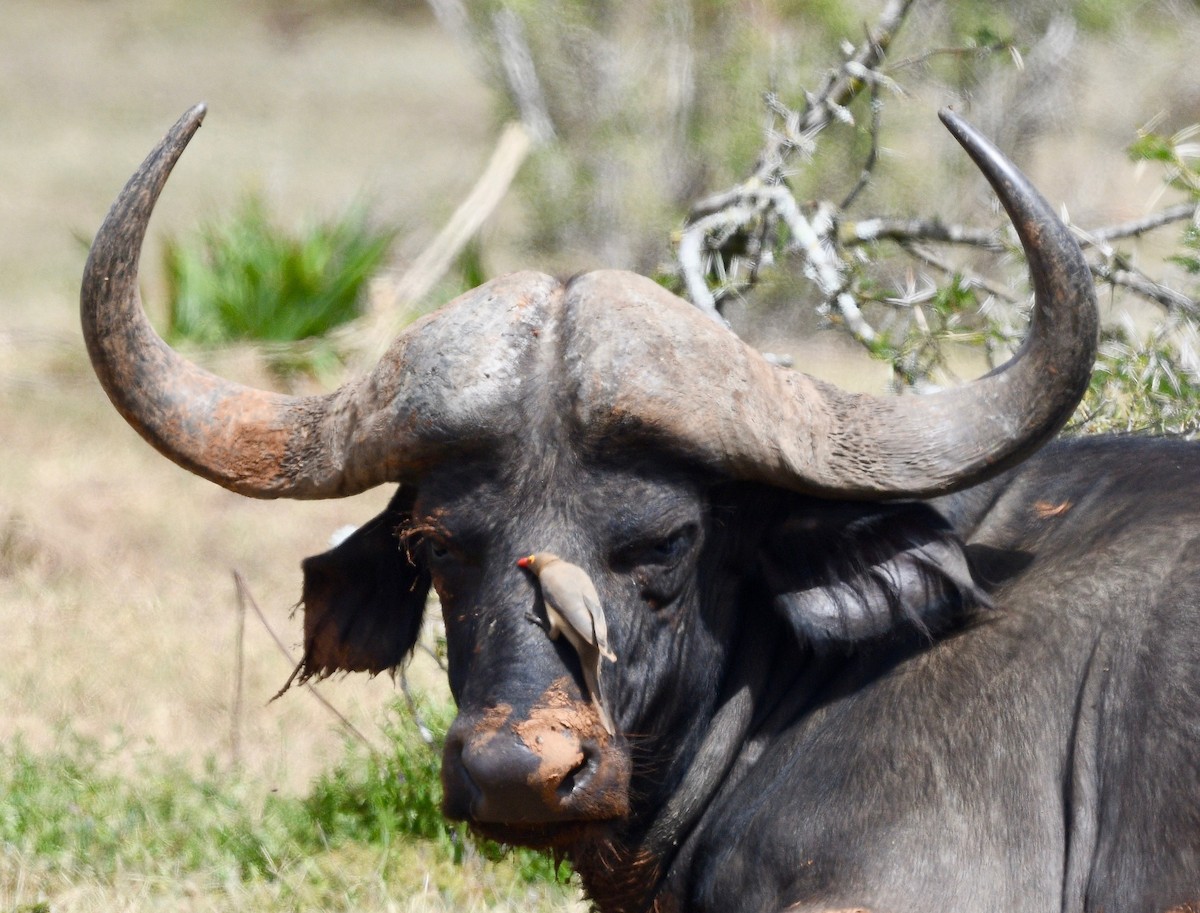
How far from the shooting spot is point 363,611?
4.43 meters

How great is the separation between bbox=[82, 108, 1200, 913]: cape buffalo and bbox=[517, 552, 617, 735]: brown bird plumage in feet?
0.06

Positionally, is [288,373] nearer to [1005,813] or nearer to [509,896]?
[509,896]

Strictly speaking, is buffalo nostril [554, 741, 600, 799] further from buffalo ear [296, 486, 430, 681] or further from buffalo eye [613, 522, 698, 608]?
buffalo ear [296, 486, 430, 681]

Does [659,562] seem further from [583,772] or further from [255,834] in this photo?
[255,834]

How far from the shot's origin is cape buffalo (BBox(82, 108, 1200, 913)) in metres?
3.34

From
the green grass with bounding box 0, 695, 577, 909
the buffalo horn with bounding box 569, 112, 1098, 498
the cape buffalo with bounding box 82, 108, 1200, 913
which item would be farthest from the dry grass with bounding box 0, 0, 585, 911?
the buffalo horn with bounding box 569, 112, 1098, 498

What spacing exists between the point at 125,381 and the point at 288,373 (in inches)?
319

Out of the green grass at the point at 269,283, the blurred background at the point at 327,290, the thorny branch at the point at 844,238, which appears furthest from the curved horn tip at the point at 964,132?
the green grass at the point at 269,283

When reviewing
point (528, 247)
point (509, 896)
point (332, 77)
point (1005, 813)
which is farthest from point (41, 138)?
point (1005, 813)

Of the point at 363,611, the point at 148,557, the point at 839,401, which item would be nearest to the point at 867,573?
the point at 839,401

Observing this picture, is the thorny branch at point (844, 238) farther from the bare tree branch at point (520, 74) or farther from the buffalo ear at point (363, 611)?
the bare tree branch at point (520, 74)

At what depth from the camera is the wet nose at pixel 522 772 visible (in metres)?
3.26

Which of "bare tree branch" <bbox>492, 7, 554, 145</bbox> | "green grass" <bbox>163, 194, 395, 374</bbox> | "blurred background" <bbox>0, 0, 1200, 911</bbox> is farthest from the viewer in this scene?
"bare tree branch" <bbox>492, 7, 554, 145</bbox>

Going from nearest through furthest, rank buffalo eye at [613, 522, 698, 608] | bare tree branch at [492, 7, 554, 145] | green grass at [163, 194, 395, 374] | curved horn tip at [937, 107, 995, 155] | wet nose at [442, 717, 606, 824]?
wet nose at [442, 717, 606, 824] → curved horn tip at [937, 107, 995, 155] → buffalo eye at [613, 522, 698, 608] → green grass at [163, 194, 395, 374] → bare tree branch at [492, 7, 554, 145]
